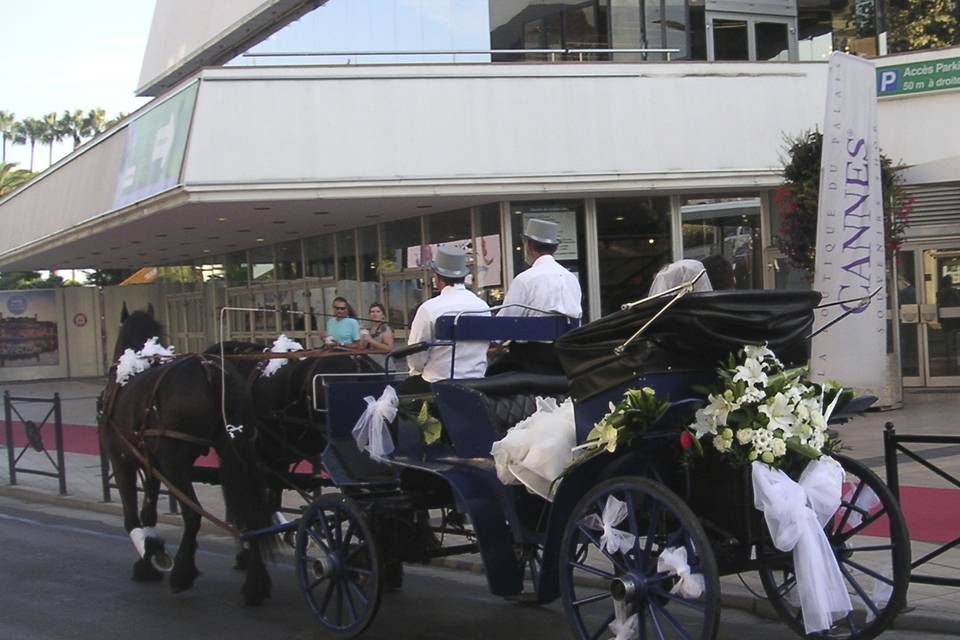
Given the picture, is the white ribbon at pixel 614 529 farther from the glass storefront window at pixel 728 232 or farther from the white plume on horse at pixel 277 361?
the glass storefront window at pixel 728 232

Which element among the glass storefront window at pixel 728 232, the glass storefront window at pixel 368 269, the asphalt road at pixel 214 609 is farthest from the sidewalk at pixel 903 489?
the glass storefront window at pixel 368 269

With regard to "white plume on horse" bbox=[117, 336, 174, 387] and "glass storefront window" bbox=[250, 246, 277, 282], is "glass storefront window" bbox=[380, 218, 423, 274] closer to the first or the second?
"glass storefront window" bbox=[250, 246, 277, 282]

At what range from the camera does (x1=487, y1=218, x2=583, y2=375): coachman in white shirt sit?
21.4 ft

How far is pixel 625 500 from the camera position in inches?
186

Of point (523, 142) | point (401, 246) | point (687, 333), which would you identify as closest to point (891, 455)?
point (687, 333)

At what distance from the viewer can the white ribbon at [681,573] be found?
4.43 meters

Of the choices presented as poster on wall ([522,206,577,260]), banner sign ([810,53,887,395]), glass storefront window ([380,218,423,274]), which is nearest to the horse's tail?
banner sign ([810,53,887,395])

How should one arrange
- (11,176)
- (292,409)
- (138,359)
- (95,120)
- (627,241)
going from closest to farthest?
(292,409), (138,359), (627,241), (11,176), (95,120)

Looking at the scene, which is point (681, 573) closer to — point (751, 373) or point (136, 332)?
point (751, 373)

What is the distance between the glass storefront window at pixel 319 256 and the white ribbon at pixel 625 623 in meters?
18.3

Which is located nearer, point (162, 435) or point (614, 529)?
point (614, 529)

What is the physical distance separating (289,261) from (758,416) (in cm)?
2091

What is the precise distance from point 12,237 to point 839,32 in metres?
20.8

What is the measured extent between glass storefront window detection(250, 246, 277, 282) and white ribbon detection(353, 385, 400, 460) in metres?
19.6
